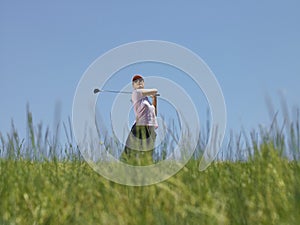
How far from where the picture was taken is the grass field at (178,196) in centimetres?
237

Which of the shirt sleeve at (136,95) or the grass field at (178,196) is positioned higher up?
the shirt sleeve at (136,95)

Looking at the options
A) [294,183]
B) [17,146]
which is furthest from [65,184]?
[294,183]

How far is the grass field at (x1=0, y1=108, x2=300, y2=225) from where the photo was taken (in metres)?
2.37

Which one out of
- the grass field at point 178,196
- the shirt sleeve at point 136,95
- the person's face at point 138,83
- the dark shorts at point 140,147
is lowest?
the grass field at point 178,196

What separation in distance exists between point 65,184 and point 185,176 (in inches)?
33.2

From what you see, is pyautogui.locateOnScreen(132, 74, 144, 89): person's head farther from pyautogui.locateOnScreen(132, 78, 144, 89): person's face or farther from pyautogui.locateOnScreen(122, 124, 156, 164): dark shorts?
pyautogui.locateOnScreen(122, 124, 156, 164): dark shorts

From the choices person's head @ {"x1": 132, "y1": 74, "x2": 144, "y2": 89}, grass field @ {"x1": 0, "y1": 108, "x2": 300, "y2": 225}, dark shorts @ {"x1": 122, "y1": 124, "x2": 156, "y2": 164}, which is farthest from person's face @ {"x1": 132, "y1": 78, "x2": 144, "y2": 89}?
grass field @ {"x1": 0, "y1": 108, "x2": 300, "y2": 225}

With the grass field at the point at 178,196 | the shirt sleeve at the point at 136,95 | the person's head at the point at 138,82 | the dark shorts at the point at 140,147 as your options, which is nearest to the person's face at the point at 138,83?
the person's head at the point at 138,82

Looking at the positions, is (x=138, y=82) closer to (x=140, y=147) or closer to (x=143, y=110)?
(x=143, y=110)

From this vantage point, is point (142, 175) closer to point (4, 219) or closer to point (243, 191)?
point (243, 191)

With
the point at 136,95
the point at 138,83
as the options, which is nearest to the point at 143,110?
the point at 136,95

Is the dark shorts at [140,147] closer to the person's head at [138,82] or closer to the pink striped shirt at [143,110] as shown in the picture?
the pink striped shirt at [143,110]

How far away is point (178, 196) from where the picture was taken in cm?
263

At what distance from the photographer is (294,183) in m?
2.55
